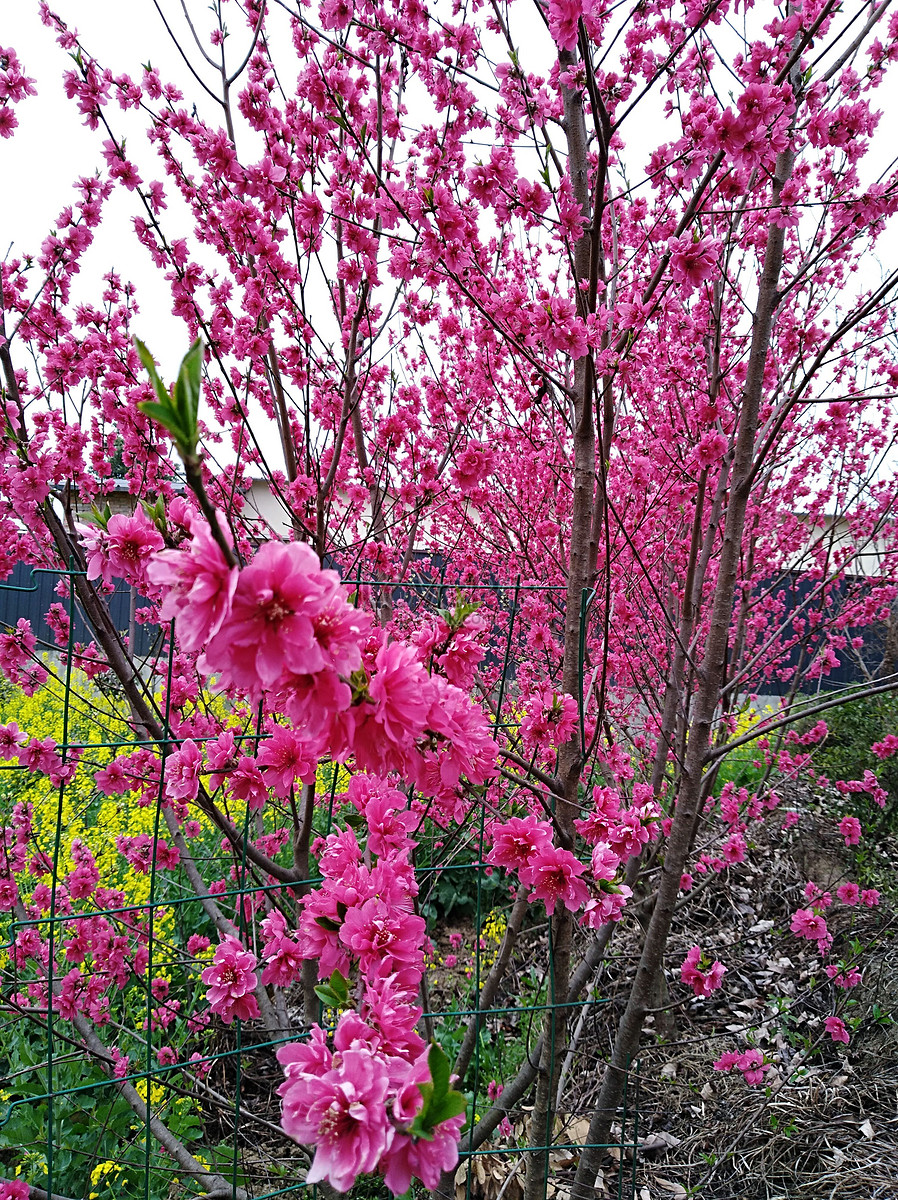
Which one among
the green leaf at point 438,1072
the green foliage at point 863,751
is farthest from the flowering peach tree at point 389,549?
the green foliage at point 863,751

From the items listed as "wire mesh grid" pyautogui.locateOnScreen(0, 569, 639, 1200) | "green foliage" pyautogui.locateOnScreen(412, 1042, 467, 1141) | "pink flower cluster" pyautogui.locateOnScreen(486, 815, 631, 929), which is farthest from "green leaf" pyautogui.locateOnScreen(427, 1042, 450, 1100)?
"wire mesh grid" pyautogui.locateOnScreen(0, 569, 639, 1200)

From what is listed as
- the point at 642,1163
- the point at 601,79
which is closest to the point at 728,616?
the point at 601,79

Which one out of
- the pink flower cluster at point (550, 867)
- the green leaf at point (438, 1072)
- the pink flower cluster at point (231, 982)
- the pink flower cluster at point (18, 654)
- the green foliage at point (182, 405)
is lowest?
the pink flower cluster at point (231, 982)

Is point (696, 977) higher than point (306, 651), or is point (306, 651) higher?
point (306, 651)

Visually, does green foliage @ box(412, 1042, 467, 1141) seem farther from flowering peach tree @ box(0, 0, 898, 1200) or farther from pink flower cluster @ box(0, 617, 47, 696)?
pink flower cluster @ box(0, 617, 47, 696)

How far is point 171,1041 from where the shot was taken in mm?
3412

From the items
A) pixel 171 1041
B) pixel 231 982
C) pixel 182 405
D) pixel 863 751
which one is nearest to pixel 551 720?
pixel 231 982

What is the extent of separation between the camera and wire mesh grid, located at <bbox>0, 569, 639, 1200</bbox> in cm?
231

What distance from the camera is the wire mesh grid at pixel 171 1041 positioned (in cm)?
231

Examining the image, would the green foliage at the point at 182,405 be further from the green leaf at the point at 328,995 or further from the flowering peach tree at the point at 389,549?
the green leaf at the point at 328,995

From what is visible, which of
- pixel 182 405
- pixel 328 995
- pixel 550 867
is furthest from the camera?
pixel 550 867

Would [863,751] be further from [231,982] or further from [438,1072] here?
[438,1072]

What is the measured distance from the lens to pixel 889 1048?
348 cm

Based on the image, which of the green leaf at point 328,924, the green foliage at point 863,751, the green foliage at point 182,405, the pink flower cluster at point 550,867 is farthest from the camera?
the green foliage at point 863,751
